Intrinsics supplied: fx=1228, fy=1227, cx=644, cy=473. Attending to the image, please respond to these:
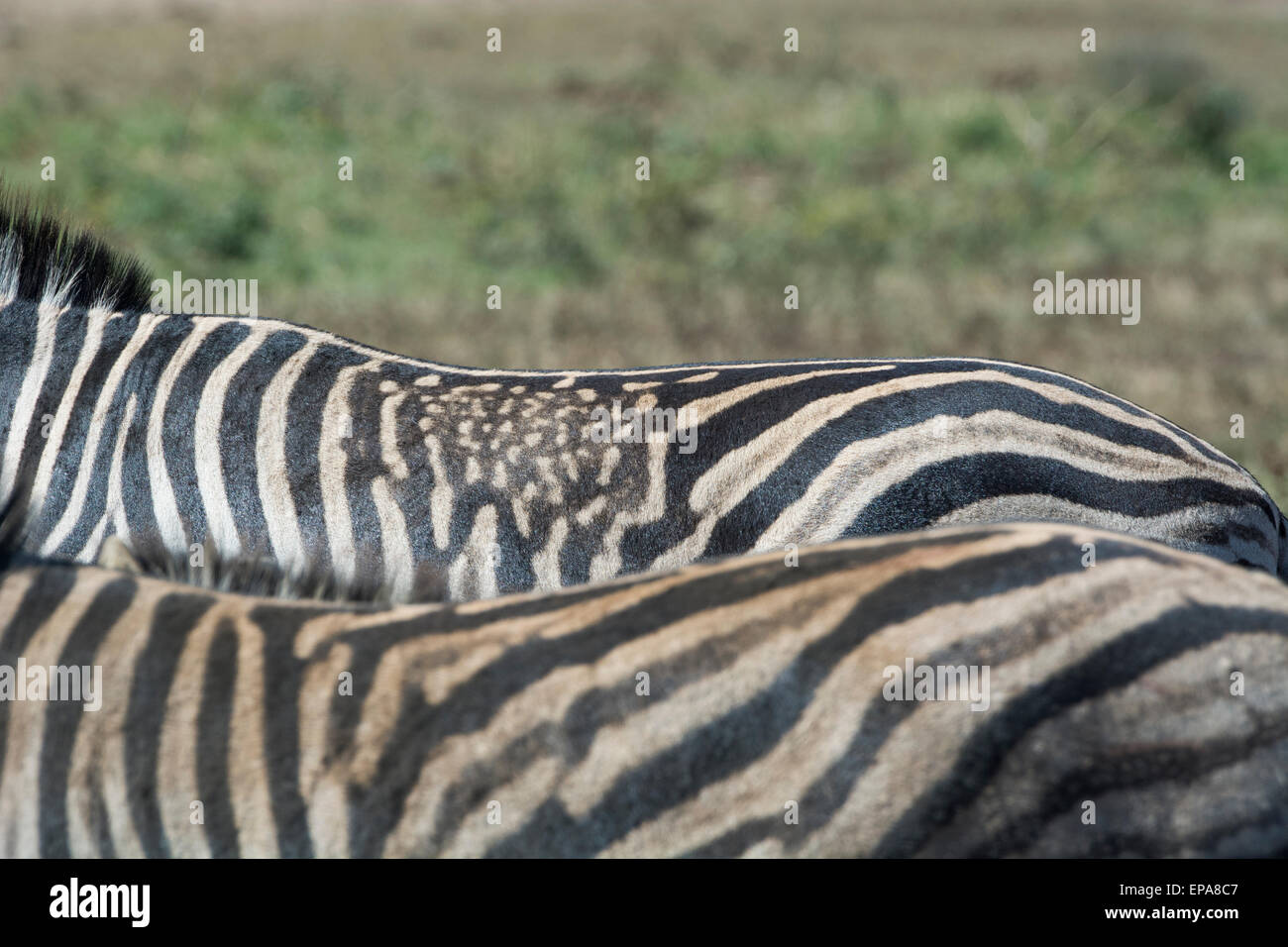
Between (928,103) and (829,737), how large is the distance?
22.7 metres

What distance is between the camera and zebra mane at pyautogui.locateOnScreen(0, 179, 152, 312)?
4668mm

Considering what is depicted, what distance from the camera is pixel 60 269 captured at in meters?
4.72

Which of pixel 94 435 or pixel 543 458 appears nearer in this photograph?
pixel 543 458

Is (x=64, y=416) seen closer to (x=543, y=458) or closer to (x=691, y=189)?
(x=543, y=458)

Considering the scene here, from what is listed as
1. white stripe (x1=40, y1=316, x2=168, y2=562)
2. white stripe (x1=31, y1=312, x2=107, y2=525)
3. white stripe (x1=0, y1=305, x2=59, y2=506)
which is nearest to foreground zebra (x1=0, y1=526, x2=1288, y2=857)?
white stripe (x1=40, y1=316, x2=168, y2=562)

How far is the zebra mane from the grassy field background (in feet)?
18.8

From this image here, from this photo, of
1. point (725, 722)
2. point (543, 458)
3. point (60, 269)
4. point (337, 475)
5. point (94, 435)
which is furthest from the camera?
point (60, 269)

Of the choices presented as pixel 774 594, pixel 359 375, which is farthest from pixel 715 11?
pixel 774 594

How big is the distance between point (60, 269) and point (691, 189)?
13793 mm

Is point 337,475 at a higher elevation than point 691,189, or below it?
below

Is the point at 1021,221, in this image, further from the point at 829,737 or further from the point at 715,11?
the point at 715,11

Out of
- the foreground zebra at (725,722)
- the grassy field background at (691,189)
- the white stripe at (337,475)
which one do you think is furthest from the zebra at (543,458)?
the grassy field background at (691,189)

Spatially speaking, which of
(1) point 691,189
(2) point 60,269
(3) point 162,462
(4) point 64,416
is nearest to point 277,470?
(3) point 162,462

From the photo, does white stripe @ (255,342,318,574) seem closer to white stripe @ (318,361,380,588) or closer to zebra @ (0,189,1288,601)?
zebra @ (0,189,1288,601)
